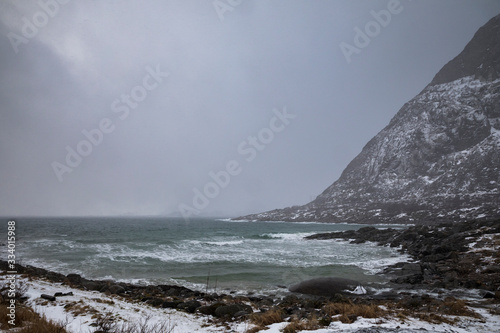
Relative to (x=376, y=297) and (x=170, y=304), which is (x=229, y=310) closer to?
(x=170, y=304)

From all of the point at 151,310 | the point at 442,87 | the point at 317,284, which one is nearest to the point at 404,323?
the point at 317,284

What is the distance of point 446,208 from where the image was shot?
8875 centimetres

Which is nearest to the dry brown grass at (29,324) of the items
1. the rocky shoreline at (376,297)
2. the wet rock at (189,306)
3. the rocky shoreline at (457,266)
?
the rocky shoreline at (376,297)

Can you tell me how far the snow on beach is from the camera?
6836 millimetres

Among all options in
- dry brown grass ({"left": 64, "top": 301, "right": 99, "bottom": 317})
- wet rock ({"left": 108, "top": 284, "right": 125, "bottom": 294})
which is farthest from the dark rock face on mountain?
dry brown grass ({"left": 64, "top": 301, "right": 99, "bottom": 317})

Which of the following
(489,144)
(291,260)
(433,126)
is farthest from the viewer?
(433,126)

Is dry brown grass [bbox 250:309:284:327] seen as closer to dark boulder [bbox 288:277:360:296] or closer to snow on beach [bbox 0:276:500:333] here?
snow on beach [bbox 0:276:500:333]

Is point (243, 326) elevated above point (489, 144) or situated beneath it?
situated beneath

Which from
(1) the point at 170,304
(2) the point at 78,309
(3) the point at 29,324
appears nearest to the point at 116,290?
(1) the point at 170,304

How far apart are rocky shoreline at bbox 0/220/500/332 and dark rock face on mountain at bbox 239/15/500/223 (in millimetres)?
65208

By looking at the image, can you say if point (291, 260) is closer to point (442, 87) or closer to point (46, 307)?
point (46, 307)

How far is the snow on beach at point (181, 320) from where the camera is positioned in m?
6.84

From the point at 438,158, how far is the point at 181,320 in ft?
544

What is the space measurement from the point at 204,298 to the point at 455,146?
545ft
